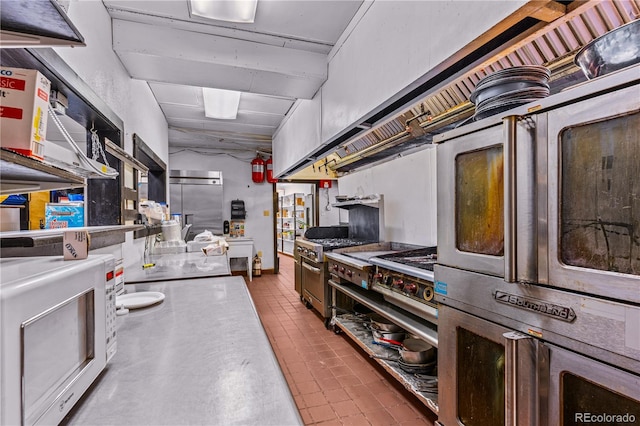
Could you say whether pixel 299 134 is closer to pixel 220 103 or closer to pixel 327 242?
pixel 220 103

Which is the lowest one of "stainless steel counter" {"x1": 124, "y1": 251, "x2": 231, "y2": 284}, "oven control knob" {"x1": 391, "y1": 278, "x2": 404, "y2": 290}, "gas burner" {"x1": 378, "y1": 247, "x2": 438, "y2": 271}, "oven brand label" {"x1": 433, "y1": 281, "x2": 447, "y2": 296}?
"oven control knob" {"x1": 391, "y1": 278, "x2": 404, "y2": 290}

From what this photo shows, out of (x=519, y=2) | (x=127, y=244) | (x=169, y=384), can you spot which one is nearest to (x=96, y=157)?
(x=127, y=244)

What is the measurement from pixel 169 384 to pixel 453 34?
76.5 inches

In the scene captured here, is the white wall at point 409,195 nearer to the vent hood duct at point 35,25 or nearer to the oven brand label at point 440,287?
the oven brand label at point 440,287

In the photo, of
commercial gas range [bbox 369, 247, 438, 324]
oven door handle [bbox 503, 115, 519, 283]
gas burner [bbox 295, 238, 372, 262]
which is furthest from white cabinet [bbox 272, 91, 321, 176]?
oven door handle [bbox 503, 115, 519, 283]

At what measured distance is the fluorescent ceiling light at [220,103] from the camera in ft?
12.8

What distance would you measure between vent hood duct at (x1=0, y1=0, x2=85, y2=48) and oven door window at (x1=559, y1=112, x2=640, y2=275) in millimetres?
1690

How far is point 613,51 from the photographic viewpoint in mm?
1044

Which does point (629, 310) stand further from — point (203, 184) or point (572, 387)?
point (203, 184)

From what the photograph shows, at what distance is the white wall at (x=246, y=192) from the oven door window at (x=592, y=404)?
640 cm

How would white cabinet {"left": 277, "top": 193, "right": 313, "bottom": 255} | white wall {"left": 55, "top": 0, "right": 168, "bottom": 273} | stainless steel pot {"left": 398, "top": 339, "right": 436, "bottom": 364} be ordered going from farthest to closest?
white cabinet {"left": 277, "top": 193, "right": 313, "bottom": 255} → stainless steel pot {"left": 398, "top": 339, "right": 436, "bottom": 364} → white wall {"left": 55, "top": 0, "right": 168, "bottom": 273}

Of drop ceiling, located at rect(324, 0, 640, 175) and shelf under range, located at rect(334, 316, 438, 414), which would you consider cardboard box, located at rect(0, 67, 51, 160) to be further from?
shelf under range, located at rect(334, 316, 438, 414)

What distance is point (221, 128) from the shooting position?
5.50 meters

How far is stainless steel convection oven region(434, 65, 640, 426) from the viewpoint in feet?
3.20
